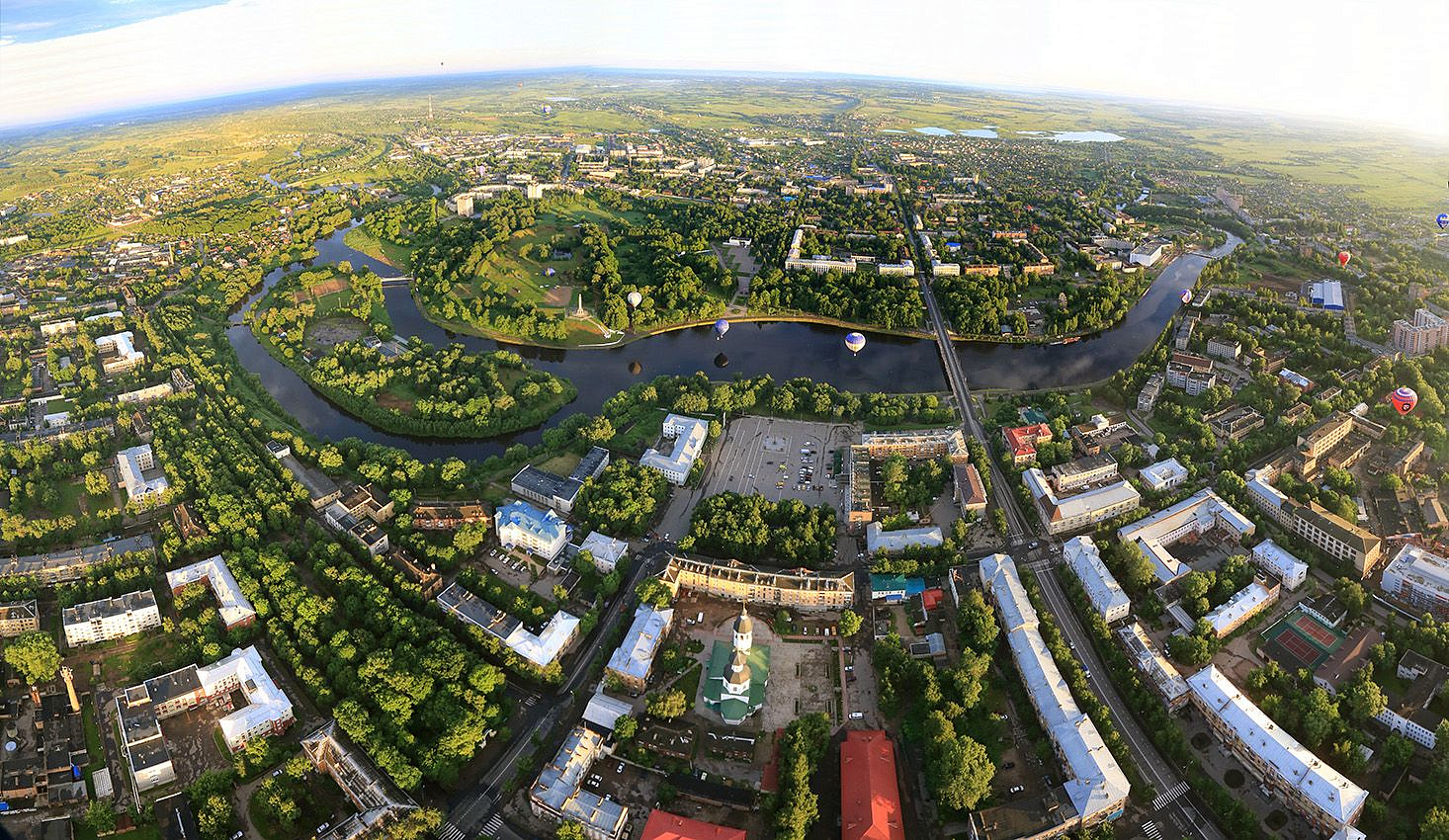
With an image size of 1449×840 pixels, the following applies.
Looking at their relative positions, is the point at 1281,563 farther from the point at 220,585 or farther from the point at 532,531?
the point at 220,585

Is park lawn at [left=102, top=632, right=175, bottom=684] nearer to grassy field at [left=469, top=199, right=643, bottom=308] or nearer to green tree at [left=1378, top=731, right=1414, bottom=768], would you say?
grassy field at [left=469, top=199, right=643, bottom=308]

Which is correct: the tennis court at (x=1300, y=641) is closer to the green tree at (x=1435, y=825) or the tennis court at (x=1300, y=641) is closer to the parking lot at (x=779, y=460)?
the green tree at (x=1435, y=825)

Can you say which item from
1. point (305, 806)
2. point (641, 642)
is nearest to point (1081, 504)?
point (641, 642)

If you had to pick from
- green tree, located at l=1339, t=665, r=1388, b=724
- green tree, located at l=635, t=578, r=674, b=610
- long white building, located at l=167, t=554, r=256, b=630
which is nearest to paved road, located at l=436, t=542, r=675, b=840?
green tree, located at l=635, t=578, r=674, b=610

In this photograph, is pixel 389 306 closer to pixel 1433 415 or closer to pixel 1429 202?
pixel 1433 415

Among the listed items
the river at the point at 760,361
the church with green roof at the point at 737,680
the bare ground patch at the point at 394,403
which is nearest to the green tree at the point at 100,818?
the church with green roof at the point at 737,680

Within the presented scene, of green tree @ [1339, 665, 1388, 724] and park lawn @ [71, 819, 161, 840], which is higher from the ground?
green tree @ [1339, 665, 1388, 724]

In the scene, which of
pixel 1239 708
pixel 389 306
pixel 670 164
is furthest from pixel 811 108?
pixel 1239 708
